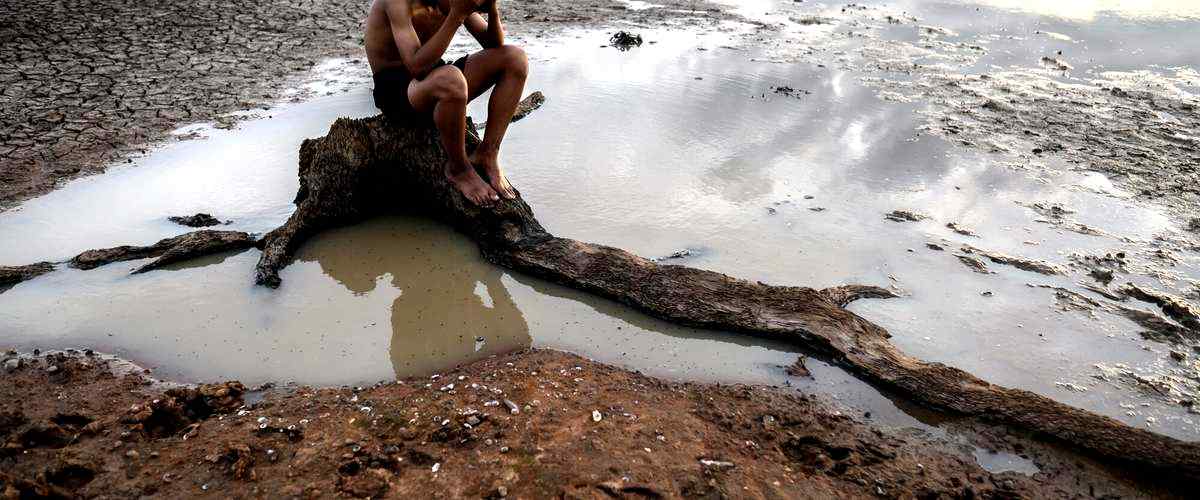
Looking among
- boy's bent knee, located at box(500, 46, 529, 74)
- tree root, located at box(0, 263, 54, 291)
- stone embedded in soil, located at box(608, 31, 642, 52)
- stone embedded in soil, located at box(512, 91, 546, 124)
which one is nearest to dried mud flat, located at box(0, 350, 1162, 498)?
tree root, located at box(0, 263, 54, 291)

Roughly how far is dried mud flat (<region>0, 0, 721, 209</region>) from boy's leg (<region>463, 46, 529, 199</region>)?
2420mm

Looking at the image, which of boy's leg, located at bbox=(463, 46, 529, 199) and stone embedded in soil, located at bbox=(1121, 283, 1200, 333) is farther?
boy's leg, located at bbox=(463, 46, 529, 199)

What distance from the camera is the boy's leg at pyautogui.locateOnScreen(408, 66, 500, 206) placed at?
3.23 meters

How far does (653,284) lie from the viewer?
3082mm

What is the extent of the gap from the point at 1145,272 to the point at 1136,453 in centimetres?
169

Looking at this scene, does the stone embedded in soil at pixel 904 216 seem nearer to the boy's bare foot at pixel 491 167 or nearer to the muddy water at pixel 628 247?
the muddy water at pixel 628 247

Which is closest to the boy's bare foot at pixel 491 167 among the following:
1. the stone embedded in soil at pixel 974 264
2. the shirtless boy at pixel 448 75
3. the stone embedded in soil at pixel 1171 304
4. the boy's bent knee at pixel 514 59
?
the shirtless boy at pixel 448 75

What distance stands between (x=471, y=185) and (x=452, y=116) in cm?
37

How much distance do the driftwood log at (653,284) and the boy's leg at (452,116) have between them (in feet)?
0.23

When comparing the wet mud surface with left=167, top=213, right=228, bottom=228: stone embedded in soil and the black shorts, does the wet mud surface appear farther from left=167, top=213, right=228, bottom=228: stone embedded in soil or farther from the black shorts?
the black shorts

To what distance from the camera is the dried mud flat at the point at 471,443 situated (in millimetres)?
1963

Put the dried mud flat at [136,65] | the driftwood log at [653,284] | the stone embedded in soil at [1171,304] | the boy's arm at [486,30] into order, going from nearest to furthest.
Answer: the driftwood log at [653,284], the stone embedded in soil at [1171,304], the boy's arm at [486,30], the dried mud flat at [136,65]

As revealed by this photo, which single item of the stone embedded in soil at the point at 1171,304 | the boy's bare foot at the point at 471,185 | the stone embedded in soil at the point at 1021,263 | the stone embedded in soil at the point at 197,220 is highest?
the boy's bare foot at the point at 471,185

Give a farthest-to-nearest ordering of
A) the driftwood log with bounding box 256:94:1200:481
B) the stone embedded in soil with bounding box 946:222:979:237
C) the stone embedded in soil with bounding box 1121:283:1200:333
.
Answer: the stone embedded in soil with bounding box 946:222:979:237 < the stone embedded in soil with bounding box 1121:283:1200:333 < the driftwood log with bounding box 256:94:1200:481
